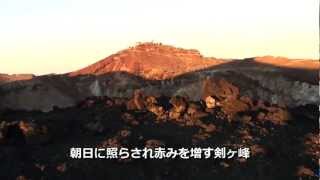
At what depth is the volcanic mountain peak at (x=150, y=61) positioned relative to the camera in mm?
56625

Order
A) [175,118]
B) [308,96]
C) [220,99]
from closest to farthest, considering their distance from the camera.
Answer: [175,118] → [220,99] → [308,96]

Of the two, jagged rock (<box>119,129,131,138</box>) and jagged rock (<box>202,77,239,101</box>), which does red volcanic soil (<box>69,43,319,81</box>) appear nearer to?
jagged rock (<box>202,77,239,101</box>)

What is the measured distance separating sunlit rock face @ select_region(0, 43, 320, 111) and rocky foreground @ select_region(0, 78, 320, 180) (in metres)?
3.18

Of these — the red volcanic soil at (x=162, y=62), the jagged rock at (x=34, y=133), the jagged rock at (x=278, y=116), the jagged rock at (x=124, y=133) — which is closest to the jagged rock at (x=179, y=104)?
the jagged rock at (x=124, y=133)

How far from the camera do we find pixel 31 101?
43.6 m

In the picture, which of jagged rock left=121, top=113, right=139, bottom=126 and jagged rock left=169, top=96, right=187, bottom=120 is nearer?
jagged rock left=121, top=113, right=139, bottom=126

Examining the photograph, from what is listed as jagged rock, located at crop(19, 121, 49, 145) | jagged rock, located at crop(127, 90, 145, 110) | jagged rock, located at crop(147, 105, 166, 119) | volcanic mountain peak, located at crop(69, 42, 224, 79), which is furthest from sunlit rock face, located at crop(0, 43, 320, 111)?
jagged rock, located at crop(19, 121, 49, 145)

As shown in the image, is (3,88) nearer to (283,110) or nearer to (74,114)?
(74,114)

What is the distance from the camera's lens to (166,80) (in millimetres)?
48125

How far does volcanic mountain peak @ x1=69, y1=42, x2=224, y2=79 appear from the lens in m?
56.6

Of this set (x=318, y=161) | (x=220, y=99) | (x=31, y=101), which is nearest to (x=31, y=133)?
(x=220, y=99)

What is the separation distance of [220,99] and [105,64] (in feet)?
107

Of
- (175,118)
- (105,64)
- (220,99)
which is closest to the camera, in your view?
(175,118)

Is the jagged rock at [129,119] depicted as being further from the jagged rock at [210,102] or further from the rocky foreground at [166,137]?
the jagged rock at [210,102]
